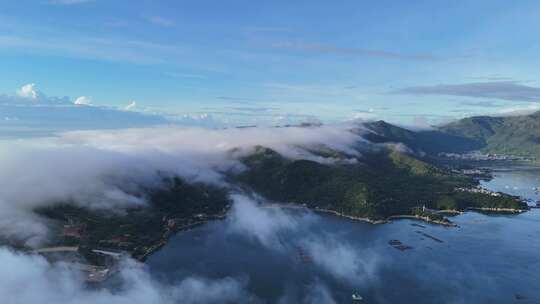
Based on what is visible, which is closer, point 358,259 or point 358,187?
point 358,259

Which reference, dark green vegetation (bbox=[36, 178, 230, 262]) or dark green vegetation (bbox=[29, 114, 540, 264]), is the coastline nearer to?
dark green vegetation (bbox=[29, 114, 540, 264])

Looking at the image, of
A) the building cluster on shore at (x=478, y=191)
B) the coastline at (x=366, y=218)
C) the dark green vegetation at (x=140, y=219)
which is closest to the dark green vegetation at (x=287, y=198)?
the dark green vegetation at (x=140, y=219)

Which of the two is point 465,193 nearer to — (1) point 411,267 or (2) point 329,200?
(2) point 329,200

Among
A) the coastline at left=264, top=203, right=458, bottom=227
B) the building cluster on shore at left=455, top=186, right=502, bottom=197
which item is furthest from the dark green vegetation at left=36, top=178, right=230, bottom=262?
the building cluster on shore at left=455, top=186, right=502, bottom=197

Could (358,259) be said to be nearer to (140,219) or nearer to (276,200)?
(140,219)

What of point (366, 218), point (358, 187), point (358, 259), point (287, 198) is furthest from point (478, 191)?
point (358, 259)

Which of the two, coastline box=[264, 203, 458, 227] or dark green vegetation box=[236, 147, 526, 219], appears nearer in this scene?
coastline box=[264, 203, 458, 227]

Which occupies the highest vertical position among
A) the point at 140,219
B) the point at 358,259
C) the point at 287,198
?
the point at 140,219

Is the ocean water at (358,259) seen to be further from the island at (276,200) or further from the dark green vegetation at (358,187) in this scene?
the dark green vegetation at (358,187)
